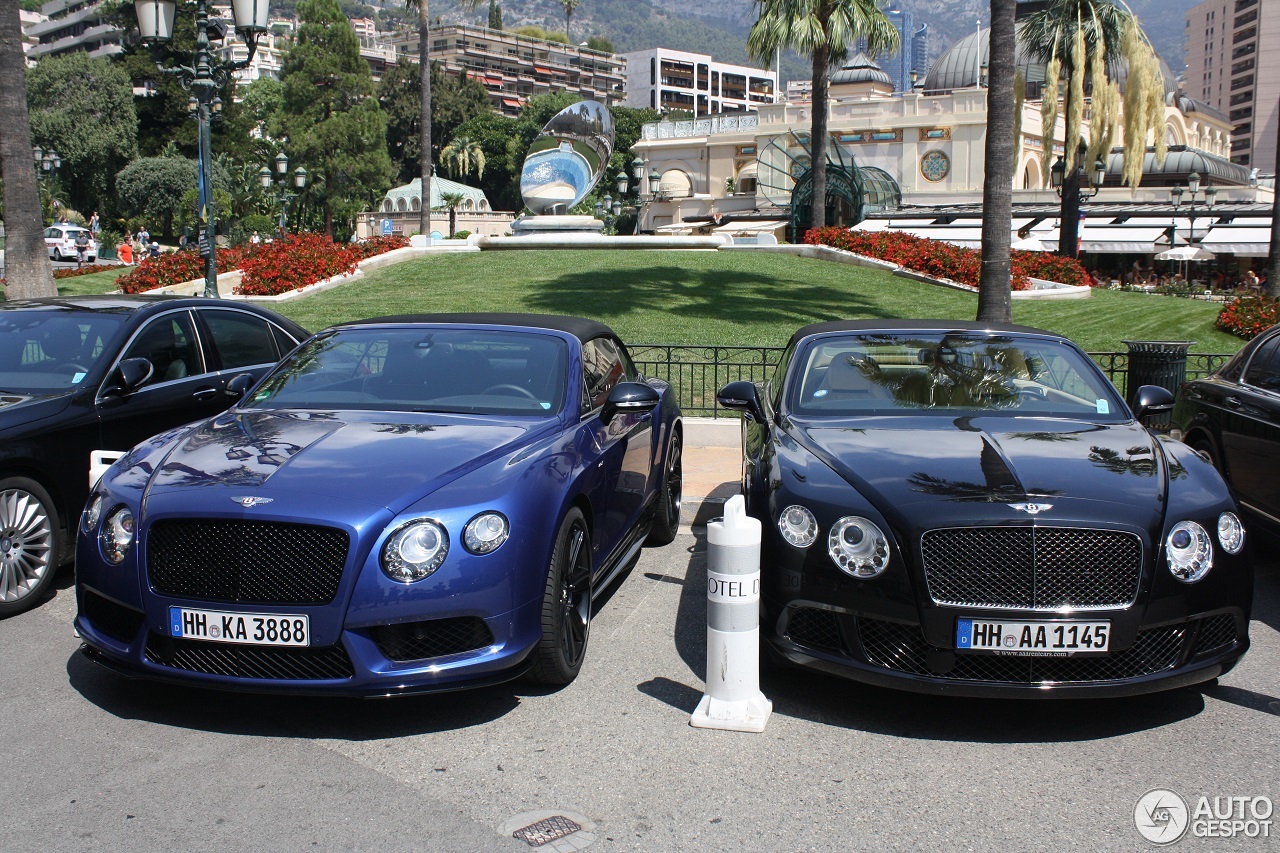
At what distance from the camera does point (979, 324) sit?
641 centimetres

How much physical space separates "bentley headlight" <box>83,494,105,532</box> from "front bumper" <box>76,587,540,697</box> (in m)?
0.49

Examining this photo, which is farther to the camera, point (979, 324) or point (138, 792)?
point (979, 324)

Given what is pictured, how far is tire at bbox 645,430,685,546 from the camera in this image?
7.28 metres

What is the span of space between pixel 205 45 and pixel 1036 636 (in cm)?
1510

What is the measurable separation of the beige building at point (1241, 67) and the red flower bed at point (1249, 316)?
141 m

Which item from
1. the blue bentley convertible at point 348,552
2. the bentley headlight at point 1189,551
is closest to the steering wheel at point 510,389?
the blue bentley convertible at point 348,552

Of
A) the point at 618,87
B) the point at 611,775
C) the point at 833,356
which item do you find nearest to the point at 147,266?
the point at 833,356

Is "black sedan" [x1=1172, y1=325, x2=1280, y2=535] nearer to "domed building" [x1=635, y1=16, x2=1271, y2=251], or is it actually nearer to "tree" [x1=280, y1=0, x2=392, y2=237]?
"domed building" [x1=635, y1=16, x2=1271, y2=251]

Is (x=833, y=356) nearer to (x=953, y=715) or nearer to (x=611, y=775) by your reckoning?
(x=953, y=715)

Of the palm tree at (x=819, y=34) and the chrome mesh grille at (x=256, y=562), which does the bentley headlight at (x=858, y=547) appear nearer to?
the chrome mesh grille at (x=256, y=562)

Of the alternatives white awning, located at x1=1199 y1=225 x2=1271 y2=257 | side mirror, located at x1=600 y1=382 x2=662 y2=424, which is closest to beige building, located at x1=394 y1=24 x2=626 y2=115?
white awning, located at x1=1199 y1=225 x2=1271 y2=257

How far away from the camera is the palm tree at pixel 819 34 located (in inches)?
1102

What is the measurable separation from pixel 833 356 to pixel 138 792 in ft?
13.2

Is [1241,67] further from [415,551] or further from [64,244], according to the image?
[415,551]
